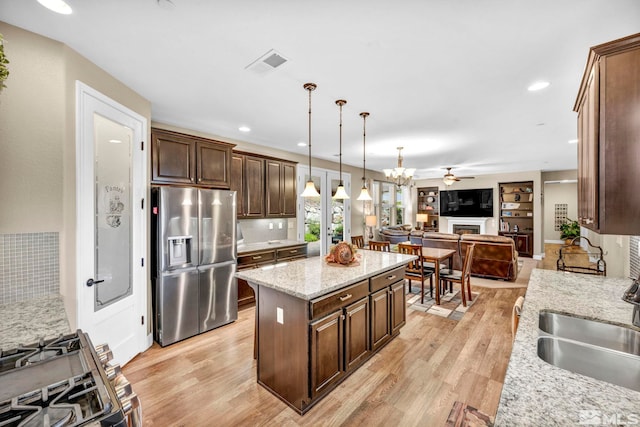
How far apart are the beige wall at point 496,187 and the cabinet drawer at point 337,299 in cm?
814

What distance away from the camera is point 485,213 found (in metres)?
8.91

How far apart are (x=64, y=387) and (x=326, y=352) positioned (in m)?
1.61

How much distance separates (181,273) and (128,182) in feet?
3.62

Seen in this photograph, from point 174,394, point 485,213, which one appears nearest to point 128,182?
point 174,394

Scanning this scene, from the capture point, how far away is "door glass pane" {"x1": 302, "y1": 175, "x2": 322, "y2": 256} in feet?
18.7

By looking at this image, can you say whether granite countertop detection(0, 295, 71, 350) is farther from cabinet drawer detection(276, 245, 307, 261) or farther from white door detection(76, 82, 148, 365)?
cabinet drawer detection(276, 245, 307, 261)

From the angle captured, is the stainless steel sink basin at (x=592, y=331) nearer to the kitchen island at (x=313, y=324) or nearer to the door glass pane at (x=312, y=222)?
the kitchen island at (x=313, y=324)

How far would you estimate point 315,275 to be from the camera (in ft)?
7.93

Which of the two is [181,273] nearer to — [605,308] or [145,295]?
[145,295]

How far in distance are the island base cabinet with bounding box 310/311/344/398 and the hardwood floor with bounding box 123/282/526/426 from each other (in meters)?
0.15

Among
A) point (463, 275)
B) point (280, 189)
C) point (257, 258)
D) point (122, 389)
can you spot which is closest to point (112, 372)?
point (122, 389)

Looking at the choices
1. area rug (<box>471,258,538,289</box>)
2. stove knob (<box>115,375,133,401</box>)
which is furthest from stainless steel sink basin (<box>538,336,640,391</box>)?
area rug (<box>471,258,538,289</box>)

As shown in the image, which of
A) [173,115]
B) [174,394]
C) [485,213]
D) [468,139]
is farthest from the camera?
[485,213]

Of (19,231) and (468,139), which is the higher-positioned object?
(468,139)
